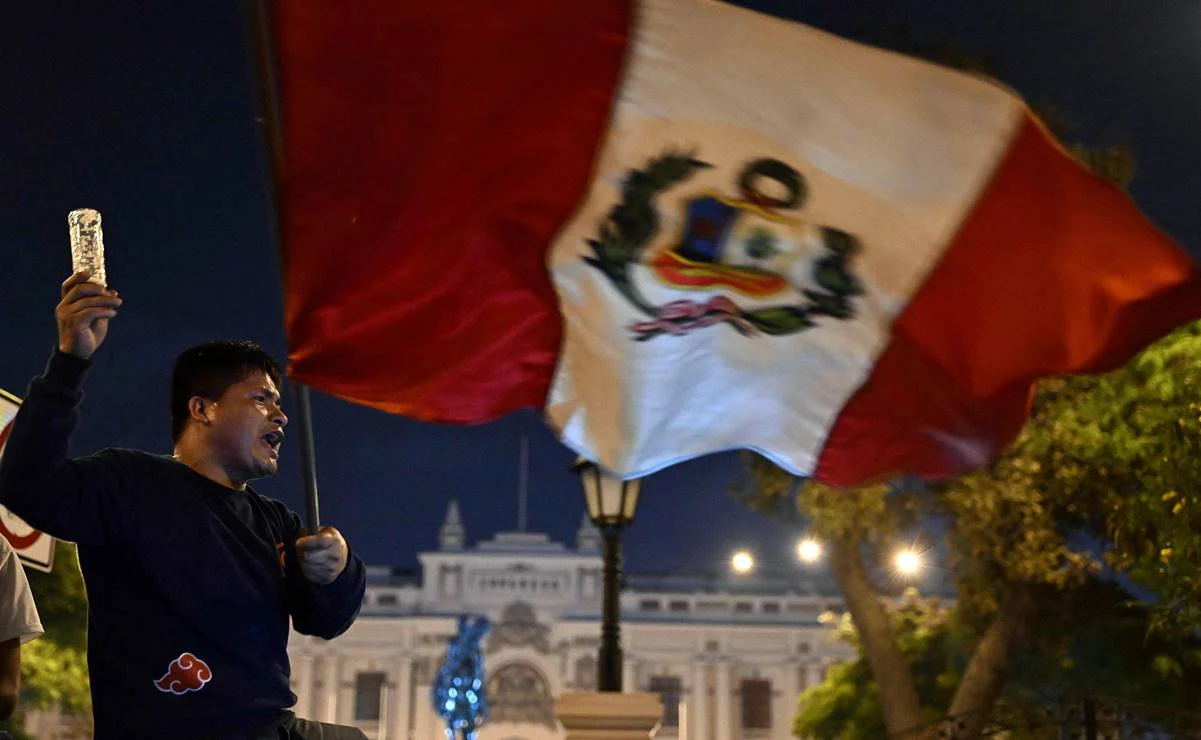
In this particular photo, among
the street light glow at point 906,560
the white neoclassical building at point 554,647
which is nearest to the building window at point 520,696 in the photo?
the white neoclassical building at point 554,647

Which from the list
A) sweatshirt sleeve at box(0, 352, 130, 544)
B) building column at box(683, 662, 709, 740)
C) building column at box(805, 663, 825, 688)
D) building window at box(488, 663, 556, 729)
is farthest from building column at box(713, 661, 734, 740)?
sweatshirt sleeve at box(0, 352, 130, 544)

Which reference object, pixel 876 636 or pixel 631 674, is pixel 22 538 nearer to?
pixel 876 636

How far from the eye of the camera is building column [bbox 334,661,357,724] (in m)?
40.6

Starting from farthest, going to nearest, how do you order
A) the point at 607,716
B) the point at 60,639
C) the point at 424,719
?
the point at 424,719, the point at 60,639, the point at 607,716

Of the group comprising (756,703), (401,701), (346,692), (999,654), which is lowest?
(999,654)

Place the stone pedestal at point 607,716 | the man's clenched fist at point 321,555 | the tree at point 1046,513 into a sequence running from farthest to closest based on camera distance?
the tree at point 1046,513 < the stone pedestal at point 607,716 < the man's clenched fist at point 321,555

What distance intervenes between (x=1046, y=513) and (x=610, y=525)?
246 inches

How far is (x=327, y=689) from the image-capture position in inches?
1609

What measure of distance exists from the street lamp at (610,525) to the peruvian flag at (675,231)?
2723mm

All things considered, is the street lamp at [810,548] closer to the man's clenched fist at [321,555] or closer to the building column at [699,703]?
the man's clenched fist at [321,555]

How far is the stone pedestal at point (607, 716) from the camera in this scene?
7.97 meters

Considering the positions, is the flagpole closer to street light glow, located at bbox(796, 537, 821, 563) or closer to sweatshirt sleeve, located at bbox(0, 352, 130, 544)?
sweatshirt sleeve, located at bbox(0, 352, 130, 544)

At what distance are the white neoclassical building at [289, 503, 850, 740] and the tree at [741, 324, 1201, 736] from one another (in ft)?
81.8

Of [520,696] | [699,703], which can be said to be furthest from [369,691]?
[699,703]
